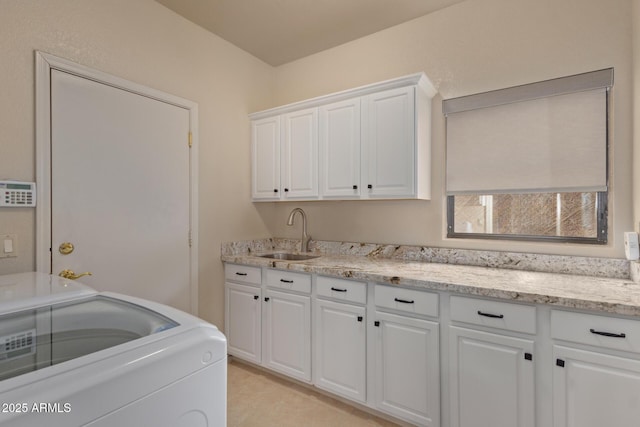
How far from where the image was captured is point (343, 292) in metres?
2.07

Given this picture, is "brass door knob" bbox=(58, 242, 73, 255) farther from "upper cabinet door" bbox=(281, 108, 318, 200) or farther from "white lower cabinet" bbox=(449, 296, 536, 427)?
"white lower cabinet" bbox=(449, 296, 536, 427)

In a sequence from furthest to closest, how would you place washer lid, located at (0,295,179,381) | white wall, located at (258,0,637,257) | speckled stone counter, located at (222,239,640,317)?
1. white wall, located at (258,0,637,257)
2. speckled stone counter, located at (222,239,640,317)
3. washer lid, located at (0,295,179,381)

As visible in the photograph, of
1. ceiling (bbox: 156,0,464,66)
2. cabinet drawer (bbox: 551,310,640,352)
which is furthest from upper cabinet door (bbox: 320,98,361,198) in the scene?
cabinet drawer (bbox: 551,310,640,352)

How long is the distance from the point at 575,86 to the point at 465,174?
2.62ft

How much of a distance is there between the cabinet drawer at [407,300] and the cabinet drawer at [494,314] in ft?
0.36

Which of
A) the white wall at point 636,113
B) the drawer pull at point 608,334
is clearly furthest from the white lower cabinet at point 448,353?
the white wall at point 636,113

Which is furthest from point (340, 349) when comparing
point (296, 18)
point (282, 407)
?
point (296, 18)

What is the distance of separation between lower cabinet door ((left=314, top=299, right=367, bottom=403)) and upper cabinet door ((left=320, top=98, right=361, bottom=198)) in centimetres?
88

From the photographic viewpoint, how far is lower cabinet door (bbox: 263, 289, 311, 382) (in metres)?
2.24

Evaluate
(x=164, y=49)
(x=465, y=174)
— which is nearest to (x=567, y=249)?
(x=465, y=174)

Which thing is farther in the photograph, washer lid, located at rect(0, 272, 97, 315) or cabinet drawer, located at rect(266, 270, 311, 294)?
cabinet drawer, located at rect(266, 270, 311, 294)

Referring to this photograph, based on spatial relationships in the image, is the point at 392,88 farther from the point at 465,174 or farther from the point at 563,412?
the point at 563,412

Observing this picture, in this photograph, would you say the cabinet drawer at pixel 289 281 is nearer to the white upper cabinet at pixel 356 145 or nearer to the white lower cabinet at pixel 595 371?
the white upper cabinet at pixel 356 145

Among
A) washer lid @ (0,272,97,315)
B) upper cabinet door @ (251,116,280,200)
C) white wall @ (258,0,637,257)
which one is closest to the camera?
washer lid @ (0,272,97,315)
